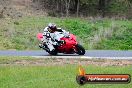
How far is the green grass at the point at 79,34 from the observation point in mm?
25359

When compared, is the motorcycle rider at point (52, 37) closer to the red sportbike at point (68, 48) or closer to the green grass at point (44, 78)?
the red sportbike at point (68, 48)

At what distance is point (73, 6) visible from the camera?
45625 mm

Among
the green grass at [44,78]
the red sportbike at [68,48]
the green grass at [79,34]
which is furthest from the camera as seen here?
the green grass at [79,34]

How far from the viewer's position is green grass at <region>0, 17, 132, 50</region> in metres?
25.4

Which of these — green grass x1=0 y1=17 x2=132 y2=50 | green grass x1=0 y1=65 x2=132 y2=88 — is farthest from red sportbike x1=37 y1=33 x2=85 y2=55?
green grass x1=0 y1=65 x2=132 y2=88

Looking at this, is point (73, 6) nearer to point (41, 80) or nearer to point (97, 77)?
point (41, 80)

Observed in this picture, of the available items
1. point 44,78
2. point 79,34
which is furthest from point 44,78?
point 79,34

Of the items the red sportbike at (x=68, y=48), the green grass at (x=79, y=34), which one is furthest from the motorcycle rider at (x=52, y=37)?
the green grass at (x=79, y=34)

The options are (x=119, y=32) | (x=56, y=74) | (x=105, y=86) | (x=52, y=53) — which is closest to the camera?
(x=105, y=86)

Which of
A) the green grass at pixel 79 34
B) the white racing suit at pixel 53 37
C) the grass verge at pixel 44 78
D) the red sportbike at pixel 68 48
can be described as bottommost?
the green grass at pixel 79 34

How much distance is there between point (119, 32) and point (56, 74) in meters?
17.2

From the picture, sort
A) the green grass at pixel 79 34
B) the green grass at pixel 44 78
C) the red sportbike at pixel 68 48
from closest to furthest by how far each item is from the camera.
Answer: the green grass at pixel 44 78, the red sportbike at pixel 68 48, the green grass at pixel 79 34

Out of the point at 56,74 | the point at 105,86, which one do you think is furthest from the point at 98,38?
the point at 105,86

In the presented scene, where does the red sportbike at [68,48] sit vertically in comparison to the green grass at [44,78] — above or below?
below
